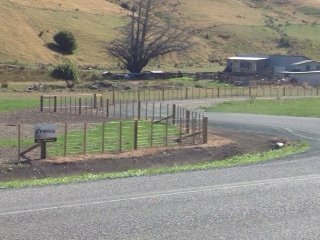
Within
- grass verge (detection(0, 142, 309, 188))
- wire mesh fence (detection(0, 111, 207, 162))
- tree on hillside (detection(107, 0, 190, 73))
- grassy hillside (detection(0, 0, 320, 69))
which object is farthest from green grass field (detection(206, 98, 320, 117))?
grassy hillside (detection(0, 0, 320, 69))

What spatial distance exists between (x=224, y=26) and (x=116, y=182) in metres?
133

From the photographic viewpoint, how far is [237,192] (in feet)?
69.3

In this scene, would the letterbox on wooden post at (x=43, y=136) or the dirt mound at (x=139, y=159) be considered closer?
the dirt mound at (x=139, y=159)

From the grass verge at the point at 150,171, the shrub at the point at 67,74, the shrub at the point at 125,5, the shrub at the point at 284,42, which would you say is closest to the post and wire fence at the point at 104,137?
the grass verge at the point at 150,171

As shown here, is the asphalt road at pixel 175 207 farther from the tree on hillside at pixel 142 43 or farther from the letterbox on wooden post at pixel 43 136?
the tree on hillside at pixel 142 43

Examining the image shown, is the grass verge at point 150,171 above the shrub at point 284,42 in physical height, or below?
below

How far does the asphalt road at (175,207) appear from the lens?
16234 mm

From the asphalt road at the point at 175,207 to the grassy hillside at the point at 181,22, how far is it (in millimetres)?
83528

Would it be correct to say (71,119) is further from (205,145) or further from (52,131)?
(52,131)

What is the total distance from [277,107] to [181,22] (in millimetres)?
89075

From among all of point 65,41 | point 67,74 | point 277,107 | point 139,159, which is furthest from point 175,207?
point 65,41

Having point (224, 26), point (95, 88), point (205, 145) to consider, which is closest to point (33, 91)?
point (95, 88)

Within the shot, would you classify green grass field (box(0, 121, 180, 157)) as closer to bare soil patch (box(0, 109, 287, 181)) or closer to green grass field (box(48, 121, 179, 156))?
green grass field (box(48, 121, 179, 156))

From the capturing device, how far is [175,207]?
1884cm
